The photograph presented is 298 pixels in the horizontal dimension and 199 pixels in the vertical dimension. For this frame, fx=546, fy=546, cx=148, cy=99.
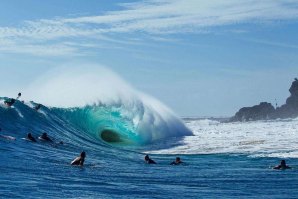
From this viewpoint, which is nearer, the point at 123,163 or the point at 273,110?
the point at 123,163

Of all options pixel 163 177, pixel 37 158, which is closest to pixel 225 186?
pixel 163 177

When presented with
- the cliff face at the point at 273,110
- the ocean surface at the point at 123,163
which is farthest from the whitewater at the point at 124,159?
the cliff face at the point at 273,110

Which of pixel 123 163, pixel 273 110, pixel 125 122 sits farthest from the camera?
pixel 273 110

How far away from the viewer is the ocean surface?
15.7 m

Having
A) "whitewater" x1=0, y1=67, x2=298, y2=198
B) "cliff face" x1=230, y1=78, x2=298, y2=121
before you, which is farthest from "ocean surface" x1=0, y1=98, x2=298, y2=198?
"cliff face" x1=230, y1=78, x2=298, y2=121

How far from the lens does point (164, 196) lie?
49.4 feet

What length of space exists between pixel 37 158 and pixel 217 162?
915 cm

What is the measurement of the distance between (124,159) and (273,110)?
121 m

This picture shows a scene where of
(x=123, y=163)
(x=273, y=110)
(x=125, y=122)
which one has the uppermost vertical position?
(x=273, y=110)

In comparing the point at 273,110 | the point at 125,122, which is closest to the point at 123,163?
the point at 125,122

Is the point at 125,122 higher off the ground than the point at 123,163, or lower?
higher

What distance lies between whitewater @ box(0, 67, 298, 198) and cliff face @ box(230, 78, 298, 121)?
94.9m

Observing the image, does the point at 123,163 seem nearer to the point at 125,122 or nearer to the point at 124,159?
the point at 124,159

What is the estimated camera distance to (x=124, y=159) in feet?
92.1
